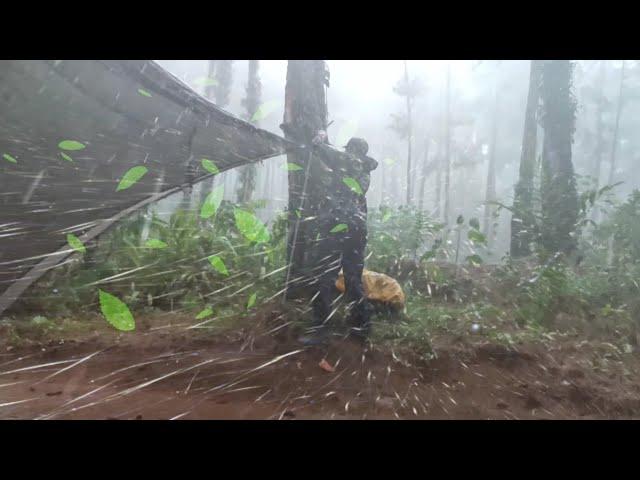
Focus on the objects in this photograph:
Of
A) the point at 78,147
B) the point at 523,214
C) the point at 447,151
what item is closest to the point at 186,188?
the point at 78,147

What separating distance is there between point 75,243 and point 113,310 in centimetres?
28

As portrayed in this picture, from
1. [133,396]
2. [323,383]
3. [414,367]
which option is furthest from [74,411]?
[414,367]

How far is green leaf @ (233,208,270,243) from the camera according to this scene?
1240mm

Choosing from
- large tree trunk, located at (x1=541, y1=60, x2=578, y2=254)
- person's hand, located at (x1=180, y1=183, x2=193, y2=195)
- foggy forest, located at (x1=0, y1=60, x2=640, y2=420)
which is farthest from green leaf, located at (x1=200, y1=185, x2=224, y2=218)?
large tree trunk, located at (x1=541, y1=60, x2=578, y2=254)

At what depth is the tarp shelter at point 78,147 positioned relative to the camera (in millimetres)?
1073

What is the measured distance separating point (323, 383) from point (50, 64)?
4.80 ft

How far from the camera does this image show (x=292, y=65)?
141 cm

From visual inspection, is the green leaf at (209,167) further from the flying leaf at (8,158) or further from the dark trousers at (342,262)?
the flying leaf at (8,158)

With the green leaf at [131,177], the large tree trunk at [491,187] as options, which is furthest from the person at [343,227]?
the large tree trunk at [491,187]

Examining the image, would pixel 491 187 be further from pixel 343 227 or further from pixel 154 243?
pixel 154 243

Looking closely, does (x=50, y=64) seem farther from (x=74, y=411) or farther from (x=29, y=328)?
(x=74, y=411)

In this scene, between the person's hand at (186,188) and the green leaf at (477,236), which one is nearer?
the person's hand at (186,188)

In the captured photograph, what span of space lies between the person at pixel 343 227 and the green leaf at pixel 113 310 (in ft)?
2.21

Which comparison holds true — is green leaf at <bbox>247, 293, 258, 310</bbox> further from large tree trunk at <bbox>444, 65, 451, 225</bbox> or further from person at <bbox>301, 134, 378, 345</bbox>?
large tree trunk at <bbox>444, 65, 451, 225</bbox>
